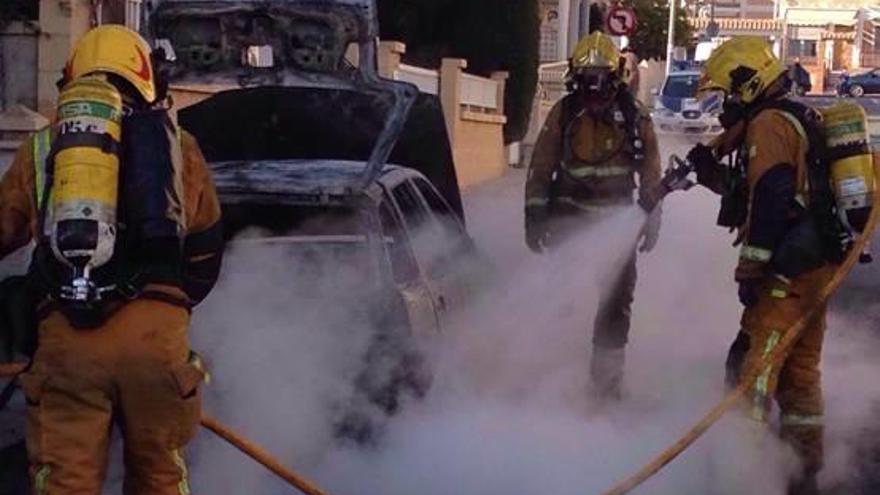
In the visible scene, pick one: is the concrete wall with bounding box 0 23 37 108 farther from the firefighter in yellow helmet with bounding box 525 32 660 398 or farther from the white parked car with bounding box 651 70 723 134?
the white parked car with bounding box 651 70 723 134

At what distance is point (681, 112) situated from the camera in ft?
102

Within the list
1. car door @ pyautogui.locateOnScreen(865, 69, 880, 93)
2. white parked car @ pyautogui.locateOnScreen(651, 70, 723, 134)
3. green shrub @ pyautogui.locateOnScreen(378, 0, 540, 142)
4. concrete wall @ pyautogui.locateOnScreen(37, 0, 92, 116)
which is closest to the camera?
concrete wall @ pyautogui.locateOnScreen(37, 0, 92, 116)

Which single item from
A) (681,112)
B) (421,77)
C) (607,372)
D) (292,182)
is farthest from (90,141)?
(681,112)

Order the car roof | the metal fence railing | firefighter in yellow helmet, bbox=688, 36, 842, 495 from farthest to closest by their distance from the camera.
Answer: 1. the metal fence railing
2. the car roof
3. firefighter in yellow helmet, bbox=688, 36, 842, 495

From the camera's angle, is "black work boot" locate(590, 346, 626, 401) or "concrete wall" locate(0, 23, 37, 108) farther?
"concrete wall" locate(0, 23, 37, 108)

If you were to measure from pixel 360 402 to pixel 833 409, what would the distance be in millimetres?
2978

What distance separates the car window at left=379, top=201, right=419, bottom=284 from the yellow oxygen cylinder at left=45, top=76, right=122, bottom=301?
84.1 inches

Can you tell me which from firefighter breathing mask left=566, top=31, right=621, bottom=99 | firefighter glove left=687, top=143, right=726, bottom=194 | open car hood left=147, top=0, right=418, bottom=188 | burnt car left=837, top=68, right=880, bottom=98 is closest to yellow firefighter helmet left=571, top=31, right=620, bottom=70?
firefighter breathing mask left=566, top=31, right=621, bottom=99

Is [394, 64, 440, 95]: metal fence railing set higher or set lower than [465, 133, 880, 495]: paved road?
higher

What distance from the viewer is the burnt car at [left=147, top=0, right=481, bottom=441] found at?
5684 millimetres

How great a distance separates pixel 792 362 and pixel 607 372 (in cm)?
189

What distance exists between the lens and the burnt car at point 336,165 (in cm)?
568

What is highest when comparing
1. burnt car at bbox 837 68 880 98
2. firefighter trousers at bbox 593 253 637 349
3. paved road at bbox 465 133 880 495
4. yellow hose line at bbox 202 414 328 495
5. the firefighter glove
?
the firefighter glove

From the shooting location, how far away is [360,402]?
18.5ft
